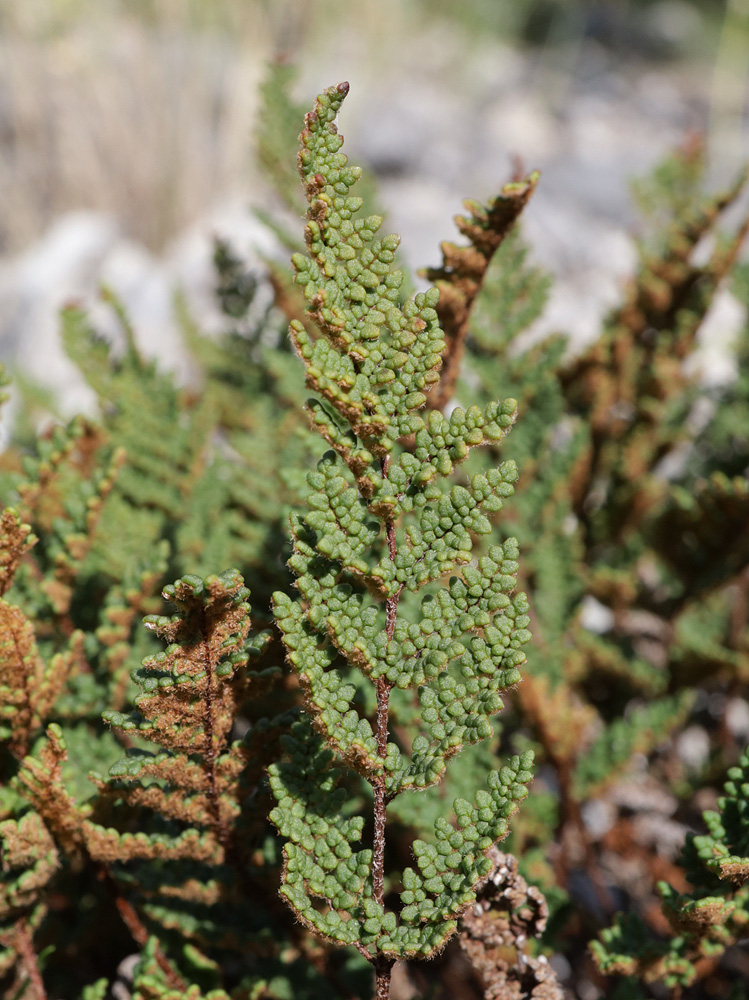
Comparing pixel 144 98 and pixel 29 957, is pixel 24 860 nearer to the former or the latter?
pixel 29 957

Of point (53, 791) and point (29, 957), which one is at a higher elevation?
point (53, 791)

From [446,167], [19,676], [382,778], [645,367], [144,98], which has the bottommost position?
[382,778]

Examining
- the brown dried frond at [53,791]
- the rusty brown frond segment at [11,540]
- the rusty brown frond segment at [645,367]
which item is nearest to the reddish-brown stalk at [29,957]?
the brown dried frond at [53,791]

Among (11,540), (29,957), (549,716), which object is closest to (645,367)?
(549,716)

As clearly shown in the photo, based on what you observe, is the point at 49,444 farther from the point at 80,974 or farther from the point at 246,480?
the point at 80,974

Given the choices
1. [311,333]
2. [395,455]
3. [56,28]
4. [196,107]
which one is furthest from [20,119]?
[395,455]

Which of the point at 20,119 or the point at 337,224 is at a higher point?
the point at 20,119

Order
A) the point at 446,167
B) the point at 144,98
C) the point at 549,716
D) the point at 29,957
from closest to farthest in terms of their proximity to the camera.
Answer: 1. the point at 29,957
2. the point at 549,716
3. the point at 144,98
4. the point at 446,167
